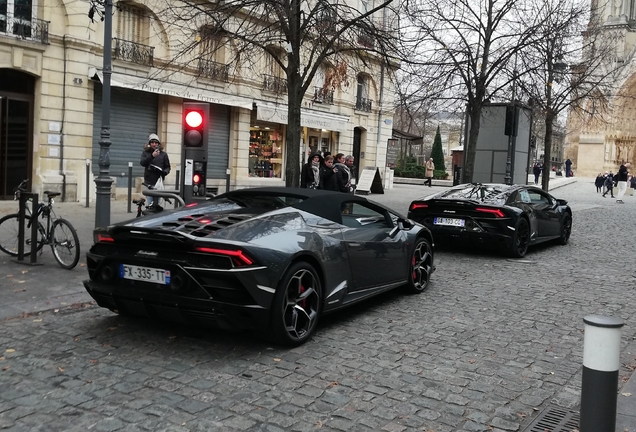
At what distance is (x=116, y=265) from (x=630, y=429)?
3927 millimetres

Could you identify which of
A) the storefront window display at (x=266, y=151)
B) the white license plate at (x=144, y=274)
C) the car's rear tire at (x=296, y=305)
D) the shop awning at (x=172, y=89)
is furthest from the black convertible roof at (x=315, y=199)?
the storefront window display at (x=266, y=151)

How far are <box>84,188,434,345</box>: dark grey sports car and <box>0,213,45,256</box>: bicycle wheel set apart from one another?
11.4 feet

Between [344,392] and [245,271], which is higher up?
[245,271]

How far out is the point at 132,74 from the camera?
1933 cm

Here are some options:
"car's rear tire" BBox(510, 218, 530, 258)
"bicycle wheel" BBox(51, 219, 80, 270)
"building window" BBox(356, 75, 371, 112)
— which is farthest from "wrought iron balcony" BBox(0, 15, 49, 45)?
"building window" BBox(356, 75, 371, 112)

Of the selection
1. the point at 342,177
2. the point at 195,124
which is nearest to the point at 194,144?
the point at 195,124

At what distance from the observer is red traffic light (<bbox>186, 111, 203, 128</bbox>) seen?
10.4 metres

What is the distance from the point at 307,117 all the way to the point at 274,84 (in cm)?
239

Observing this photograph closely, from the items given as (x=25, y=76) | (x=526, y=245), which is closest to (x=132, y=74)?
(x=25, y=76)

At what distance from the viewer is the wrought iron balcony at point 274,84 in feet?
81.5

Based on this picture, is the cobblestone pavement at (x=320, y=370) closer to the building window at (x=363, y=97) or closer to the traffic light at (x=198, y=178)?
the traffic light at (x=198, y=178)

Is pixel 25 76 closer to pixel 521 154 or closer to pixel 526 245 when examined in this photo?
pixel 526 245

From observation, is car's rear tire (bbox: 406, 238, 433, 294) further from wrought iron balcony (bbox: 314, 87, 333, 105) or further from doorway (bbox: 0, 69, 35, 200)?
wrought iron balcony (bbox: 314, 87, 333, 105)

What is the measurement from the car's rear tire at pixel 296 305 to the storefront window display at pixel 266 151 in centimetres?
2000
